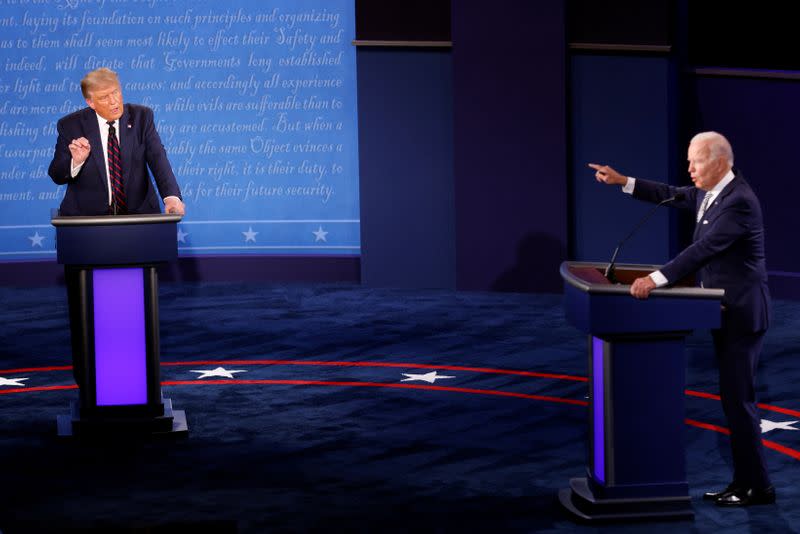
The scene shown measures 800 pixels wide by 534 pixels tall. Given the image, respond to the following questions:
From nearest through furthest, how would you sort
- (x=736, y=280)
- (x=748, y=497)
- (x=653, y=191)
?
(x=736, y=280), (x=748, y=497), (x=653, y=191)

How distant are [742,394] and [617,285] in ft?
2.34

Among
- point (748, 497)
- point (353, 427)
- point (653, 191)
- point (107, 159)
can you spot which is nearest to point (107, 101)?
point (107, 159)

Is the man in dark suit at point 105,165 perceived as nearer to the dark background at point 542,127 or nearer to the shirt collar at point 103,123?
the shirt collar at point 103,123

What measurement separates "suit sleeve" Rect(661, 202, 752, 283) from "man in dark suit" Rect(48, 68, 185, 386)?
108 inches

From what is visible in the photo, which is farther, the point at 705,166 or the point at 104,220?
the point at 104,220

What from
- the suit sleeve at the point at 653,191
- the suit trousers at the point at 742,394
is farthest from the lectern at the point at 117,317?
the suit trousers at the point at 742,394

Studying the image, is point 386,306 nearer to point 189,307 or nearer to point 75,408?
point 189,307

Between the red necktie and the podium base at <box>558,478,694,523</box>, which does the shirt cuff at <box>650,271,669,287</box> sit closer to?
the podium base at <box>558,478,694,523</box>

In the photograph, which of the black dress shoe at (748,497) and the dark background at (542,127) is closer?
the black dress shoe at (748,497)

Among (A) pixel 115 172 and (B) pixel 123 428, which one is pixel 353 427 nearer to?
(B) pixel 123 428

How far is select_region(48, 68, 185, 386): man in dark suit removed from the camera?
7.08 meters

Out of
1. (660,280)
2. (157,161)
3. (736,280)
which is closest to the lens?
(660,280)

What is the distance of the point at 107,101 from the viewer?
7.06 metres

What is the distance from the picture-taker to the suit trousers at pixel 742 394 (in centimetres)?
566
